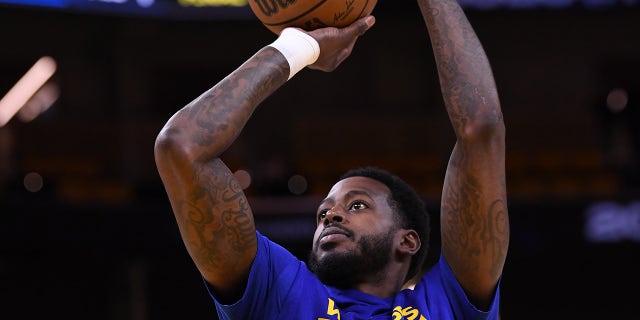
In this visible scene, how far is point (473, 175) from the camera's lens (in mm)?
2783

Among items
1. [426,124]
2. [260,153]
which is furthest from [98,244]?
[426,124]

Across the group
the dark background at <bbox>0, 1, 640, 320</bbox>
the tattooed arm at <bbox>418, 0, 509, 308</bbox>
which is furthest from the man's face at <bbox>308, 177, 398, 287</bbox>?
the dark background at <bbox>0, 1, 640, 320</bbox>

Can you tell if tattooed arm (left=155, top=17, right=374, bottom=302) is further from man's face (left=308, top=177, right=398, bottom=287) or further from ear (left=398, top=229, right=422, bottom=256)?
ear (left=398, top=229, right=422, bottom=256)

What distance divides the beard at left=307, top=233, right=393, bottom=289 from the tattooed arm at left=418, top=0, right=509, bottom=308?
21 centimetres

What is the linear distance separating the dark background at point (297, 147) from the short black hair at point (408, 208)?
19.0ft

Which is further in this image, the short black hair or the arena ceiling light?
the arena ceiling light

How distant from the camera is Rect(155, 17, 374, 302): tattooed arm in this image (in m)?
2.53

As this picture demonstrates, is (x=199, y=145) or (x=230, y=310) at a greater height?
(x=199, y=145)

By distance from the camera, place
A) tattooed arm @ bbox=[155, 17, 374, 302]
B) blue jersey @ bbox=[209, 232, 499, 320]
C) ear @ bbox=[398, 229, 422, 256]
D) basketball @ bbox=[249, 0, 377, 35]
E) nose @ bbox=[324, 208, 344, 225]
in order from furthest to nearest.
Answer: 1. ear @ bbox=[398, 229, 422, 256]
2. nose @ bbox=[324, 208, 344, 225]
3. basketball @ bbox=[249, 0, 377, 35]
4. blue jersey @ bbox=[209, 232, 499, 320]
5. tattooed arm @ bbox=[155, 17, 374, 302]

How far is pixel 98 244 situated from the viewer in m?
9.16

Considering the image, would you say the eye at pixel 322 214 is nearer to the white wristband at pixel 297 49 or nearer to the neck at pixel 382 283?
the neck at pixel 382 283

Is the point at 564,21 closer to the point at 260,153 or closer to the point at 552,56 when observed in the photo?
the point at 552,56

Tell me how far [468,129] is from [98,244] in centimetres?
693
